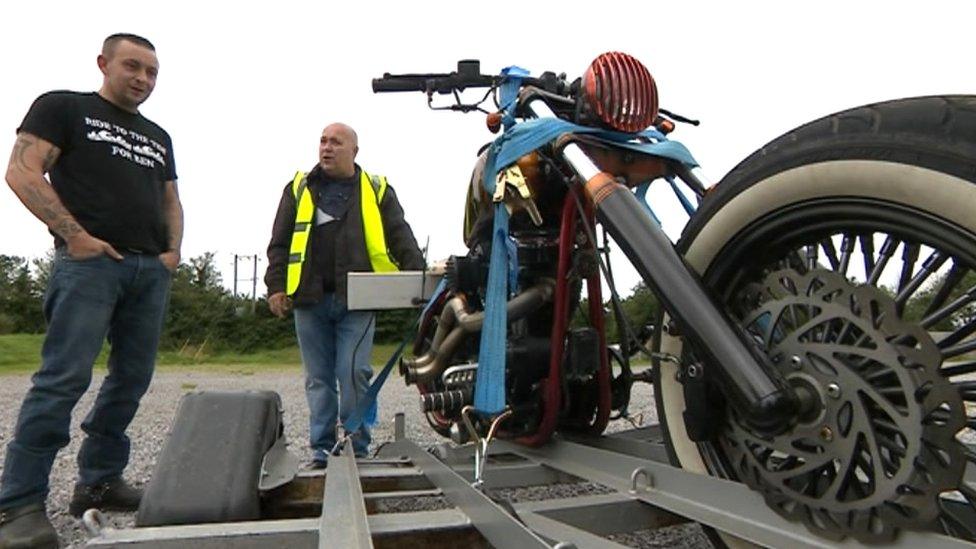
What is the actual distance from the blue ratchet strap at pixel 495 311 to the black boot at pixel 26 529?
4.86 feet

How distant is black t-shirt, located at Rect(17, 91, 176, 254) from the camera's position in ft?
9.78

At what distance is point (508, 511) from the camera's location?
1717 millimetres

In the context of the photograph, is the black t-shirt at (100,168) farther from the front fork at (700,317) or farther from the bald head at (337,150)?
the front fork at (700,317)

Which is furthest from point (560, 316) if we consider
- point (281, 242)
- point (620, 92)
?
point (281, 242)

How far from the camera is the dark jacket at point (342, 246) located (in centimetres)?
407

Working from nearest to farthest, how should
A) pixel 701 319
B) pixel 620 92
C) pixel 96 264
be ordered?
pixel 701 319
pixel 620 92
pixel 96 264

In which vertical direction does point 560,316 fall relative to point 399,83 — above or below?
below

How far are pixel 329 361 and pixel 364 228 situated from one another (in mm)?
741

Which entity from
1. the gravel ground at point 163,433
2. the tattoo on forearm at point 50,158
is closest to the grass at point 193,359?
the gravel ground at point 163,433

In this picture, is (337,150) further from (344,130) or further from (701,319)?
(701,319)

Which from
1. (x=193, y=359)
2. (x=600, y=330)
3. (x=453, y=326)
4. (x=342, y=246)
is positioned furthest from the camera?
(x=193, y=359)

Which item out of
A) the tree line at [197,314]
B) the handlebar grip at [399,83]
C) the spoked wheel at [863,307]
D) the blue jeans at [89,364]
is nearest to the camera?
the spoked wheel at [863,307]

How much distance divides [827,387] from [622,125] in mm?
1008

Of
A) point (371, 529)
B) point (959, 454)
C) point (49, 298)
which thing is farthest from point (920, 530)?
point (49, 298)
